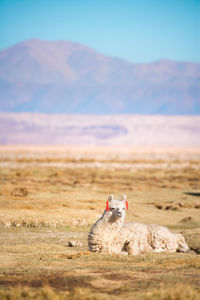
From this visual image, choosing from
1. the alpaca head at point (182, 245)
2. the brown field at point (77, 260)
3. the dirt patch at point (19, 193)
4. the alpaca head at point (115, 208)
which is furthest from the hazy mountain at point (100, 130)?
Result: the alpaca head at point (115, 208)

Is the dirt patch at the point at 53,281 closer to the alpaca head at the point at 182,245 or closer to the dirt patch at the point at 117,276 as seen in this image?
the dirt patch at the point at 117,276

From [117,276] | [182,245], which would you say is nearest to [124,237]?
[182,245]

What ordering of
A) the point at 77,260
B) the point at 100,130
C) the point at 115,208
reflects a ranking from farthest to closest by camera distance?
1. the point at 100,130
2. the point at 115,208
3. the point at 77,260

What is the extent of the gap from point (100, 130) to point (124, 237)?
575 feet

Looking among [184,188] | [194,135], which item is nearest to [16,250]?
[184,188]

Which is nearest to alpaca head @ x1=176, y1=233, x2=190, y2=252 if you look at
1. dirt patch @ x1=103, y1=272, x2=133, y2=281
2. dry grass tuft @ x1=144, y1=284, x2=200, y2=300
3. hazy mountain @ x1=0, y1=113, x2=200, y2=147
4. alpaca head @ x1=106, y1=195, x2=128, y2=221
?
alpaca head @ x1=106, y1=195, x2=128, y2=221

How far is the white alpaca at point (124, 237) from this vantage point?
485 inches

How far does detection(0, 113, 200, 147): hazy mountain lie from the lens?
179000 millimetres

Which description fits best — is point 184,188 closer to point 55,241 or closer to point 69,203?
point 69,203

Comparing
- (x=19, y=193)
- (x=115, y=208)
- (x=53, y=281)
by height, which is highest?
(x=115, y=208)

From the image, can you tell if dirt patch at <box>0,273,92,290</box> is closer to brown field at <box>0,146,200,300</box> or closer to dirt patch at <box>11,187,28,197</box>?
brown field at <box>0,146,200,300</box>

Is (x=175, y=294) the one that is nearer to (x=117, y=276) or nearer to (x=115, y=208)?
(x=117, y=276)

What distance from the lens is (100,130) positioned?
187750 mm

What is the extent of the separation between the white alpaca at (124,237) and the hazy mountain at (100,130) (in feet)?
533
